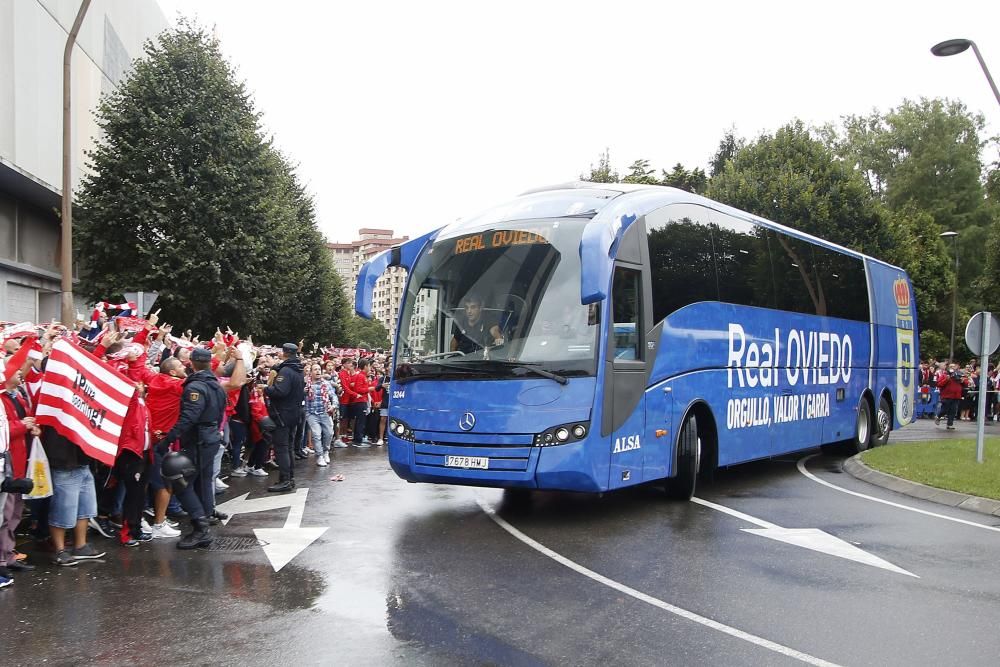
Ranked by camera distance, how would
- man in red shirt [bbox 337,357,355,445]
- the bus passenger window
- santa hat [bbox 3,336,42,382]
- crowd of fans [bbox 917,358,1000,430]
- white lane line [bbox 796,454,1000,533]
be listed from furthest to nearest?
crowd of fans [bbox 917,358,1000,430] → man in red shirt [bbox 337,357,355,445] → white lane line [bbox 796,454,1000,533] → the bus passenger window → santa hat [bbox 3,336,42,382]

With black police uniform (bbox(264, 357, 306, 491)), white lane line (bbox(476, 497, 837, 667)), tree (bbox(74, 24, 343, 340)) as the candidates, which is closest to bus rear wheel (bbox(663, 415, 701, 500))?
white lane line (bbox(476, 497, 837, 667))

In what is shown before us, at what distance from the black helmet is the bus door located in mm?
4105

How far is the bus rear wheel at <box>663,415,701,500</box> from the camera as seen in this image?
10.5 meters

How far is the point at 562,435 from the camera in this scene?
28.4 ft

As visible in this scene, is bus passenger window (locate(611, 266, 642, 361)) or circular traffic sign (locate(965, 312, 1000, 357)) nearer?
bus passenger window (locate(611, 266, 642, 361))

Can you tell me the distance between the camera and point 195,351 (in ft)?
28.1

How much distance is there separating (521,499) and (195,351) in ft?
14.5

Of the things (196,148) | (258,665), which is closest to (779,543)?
(258,665)

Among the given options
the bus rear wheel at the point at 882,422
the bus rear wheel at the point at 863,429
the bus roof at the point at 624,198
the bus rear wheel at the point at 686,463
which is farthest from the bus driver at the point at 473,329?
the bus rear wheel at the point at 882,422

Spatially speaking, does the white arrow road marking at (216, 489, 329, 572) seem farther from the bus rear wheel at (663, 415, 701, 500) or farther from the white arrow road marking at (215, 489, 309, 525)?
the bus rear wheel at (663, 415, 701, 500)

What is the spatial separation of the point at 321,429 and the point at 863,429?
1044cm

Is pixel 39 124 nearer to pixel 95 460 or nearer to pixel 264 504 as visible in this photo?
pixel 264 504

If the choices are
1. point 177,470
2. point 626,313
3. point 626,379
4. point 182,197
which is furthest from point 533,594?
point 182,197

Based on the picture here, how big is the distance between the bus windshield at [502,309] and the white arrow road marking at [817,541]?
254 centimetres
